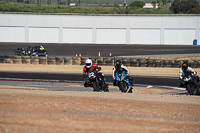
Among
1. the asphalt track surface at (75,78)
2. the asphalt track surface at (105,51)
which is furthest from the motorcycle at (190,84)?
the asphalt track surface at (105,51)

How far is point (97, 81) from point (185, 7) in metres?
84.1

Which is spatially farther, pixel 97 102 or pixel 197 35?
pixel 197 35

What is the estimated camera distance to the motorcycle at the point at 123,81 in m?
17.2

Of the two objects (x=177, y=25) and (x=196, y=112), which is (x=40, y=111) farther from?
(x=177, y=25)

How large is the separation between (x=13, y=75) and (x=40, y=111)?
17554 millimetres

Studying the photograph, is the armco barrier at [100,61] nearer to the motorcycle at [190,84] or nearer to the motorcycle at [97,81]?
the motorcycle at [190,84]

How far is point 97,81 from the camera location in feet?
57.7

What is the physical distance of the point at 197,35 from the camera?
72.9 meters

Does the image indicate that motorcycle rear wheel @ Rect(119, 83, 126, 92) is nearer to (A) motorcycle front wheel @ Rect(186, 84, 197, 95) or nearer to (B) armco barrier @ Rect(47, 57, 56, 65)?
(A) motorcycle front wheel @ Rect(186, 84, 197, 95)

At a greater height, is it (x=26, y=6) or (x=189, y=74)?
(x=26, y=6)

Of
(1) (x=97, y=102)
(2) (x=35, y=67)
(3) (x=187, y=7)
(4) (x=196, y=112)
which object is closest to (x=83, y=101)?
(1) (x=97, y=102)

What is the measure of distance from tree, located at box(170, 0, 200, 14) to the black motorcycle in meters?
81.2

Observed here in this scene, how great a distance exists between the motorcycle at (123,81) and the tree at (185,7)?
81355 millimetres

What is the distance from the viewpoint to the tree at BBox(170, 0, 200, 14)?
316 ft
